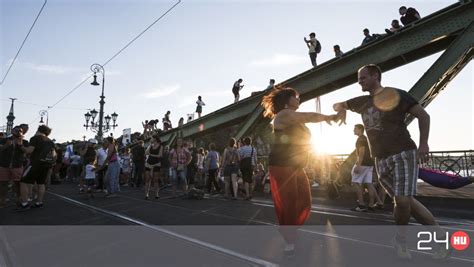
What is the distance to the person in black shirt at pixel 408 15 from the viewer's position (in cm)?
1231

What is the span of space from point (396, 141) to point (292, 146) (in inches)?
40.7

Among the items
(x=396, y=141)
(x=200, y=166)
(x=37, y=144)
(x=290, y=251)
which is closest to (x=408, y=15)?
(x=200, y=166)

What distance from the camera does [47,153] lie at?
853 cm

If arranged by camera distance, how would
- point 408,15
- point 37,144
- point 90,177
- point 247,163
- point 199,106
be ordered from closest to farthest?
point 37,144
point 247,163
point 90,177
point 408,15
point 199,106

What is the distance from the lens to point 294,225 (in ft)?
11.6

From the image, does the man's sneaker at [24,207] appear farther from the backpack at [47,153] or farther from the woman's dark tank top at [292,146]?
the woman's dark tank top at [292,146]

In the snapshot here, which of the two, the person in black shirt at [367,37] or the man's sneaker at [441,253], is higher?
the person in black shirt at [367,37]

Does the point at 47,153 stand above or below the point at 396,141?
below

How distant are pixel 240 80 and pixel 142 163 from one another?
7.72 metres

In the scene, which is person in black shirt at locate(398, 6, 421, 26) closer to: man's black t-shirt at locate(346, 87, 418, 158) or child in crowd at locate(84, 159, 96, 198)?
man's black t-shirt at locate(346, 87, 418, 158)

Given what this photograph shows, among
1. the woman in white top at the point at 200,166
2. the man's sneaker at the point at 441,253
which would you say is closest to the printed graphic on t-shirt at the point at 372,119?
the man's sneaker at the point at 441,253

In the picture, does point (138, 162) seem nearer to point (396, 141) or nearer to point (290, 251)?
point (290, 251)

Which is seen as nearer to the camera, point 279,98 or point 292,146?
point 292,146

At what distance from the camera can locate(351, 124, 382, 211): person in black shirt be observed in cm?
771
